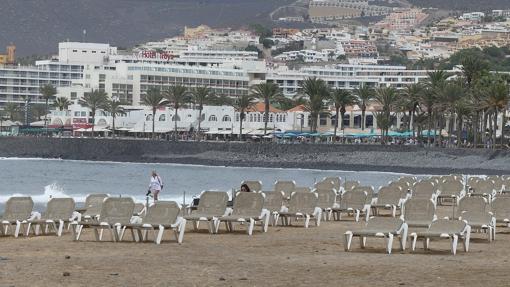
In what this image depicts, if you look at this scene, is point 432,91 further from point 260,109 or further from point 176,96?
point 260,109

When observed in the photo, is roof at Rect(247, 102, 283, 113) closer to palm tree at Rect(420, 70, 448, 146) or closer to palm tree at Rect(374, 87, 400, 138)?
palm tree at Rect(374, 87, 400, 138)

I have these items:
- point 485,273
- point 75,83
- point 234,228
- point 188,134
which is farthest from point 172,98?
point 485,273

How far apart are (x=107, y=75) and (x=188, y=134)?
43.4m

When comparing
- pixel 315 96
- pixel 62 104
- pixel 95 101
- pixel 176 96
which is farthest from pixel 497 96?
pixel 62 104

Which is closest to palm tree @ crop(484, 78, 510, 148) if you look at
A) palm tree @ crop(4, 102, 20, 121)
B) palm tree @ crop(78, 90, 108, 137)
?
palm tree @ crop(78, 90, 108, 137)

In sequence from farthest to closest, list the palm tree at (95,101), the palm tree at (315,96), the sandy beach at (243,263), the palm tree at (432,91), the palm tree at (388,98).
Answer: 1. the palm tree at (95,101)
2. the palm tree at (315,96)
3. the palm tree at (388,98)
4. the palm tree at (432,91)
5. the sandy beach at (243,263)

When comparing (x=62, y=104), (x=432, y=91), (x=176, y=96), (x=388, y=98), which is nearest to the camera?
(x=432, y=91)

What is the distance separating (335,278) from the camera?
1532 cm

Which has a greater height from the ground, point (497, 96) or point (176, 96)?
point (497, 96)

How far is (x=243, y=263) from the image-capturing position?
16.9 metres

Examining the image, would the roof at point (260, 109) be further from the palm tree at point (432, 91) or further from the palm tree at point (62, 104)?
the palm tree at point (432, 91)

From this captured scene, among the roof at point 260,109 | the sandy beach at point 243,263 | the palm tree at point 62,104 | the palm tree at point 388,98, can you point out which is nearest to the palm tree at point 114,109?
the roof at point 260,109

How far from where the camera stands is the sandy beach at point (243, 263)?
1502 centimetres

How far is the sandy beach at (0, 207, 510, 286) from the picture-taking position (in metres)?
15.0
